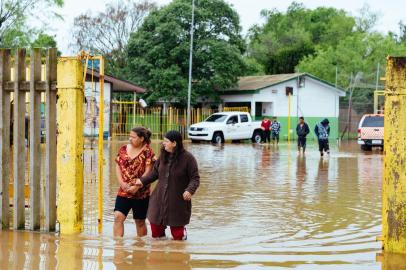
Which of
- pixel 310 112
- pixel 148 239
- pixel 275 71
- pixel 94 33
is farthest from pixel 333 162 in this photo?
pixel 275 71

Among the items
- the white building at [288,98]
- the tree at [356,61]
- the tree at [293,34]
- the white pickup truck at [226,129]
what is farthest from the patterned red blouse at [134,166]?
the tree at [293,34]

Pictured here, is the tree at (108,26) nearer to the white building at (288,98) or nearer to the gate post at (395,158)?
the white building at (288,98)

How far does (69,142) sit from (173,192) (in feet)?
4.81

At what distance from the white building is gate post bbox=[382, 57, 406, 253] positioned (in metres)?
40.0

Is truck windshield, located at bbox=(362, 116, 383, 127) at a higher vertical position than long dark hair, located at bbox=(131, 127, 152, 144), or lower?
higher

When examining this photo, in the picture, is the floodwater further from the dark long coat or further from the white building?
the white building

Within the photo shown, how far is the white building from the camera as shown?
49000mm

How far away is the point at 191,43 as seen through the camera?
141 feet

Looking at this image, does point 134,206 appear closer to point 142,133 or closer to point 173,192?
point 173,192

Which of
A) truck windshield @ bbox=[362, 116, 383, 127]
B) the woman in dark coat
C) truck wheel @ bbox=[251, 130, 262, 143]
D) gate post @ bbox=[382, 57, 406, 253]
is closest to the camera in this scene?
gate post @ bbox=[382, 57, 406, 253]

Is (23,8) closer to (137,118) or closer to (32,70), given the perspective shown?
(137,118)

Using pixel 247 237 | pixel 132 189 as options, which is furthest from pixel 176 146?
pixel 247 237

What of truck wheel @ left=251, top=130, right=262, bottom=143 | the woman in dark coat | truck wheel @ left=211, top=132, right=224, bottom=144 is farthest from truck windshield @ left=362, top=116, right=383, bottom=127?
the woman in dark coat

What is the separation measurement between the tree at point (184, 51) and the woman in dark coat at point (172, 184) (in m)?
37.3
